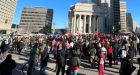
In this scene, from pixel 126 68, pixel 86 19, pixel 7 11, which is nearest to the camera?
pixel 126 68

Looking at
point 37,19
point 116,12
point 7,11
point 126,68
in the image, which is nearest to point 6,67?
point 126,68

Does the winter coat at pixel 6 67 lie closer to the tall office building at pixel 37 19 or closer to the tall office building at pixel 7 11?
the tall office building at pixel 7 11

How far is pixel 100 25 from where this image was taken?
5364 inches

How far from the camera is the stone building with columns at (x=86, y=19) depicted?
435ft

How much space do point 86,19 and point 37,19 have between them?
50424 mm

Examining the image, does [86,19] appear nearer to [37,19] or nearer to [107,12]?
[107,12]

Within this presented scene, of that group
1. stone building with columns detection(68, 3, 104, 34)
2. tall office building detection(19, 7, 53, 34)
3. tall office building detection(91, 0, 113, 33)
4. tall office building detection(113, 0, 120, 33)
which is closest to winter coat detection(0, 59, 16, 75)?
stone building with columns detection(68, 3, 104, 34)

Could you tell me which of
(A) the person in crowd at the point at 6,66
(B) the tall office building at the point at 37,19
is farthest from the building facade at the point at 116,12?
(A) the person in crowd at the point at 6,66

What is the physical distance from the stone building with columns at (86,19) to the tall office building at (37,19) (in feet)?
126

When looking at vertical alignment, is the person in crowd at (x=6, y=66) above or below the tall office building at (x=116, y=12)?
below

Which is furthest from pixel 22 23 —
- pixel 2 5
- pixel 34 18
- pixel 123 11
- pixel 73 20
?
pixel 123 11

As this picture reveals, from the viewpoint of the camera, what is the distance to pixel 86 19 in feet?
451

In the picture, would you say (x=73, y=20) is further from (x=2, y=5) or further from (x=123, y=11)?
(x=123, y=11)

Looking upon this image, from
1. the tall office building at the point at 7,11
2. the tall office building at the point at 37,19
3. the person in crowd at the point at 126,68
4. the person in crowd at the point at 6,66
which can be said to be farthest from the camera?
the tall office building at the point at 37,19
